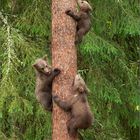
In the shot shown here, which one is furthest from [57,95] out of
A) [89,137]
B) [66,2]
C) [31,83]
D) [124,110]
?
[124,110]

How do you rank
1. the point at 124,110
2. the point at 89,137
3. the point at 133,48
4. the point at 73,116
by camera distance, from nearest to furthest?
1. the point at 73,116
2. the point at 89,137
3. the point at 124,110
4. the point at 133,48

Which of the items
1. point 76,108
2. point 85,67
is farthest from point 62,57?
point 85,67

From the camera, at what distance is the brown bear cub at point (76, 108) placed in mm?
6699

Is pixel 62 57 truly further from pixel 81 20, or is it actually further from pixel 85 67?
pixel 85 67

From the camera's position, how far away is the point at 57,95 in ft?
22.2

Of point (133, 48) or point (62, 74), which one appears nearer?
point (62, 74)

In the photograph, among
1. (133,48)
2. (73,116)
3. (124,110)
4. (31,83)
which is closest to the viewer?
(73,116)

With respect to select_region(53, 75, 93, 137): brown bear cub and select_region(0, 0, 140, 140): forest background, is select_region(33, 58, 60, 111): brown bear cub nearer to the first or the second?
select_region(53, 75, 93, 137): brown bear cub

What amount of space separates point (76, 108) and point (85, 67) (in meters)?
3.90

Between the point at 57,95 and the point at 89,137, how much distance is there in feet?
Result: 11.9

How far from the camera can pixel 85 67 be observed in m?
10.6

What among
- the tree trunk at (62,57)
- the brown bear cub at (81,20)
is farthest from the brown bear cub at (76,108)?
the brown bear cub at (81,20)

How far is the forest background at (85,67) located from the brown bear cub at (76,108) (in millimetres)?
2199

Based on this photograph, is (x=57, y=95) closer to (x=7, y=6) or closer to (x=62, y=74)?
(x=62, y=74)
